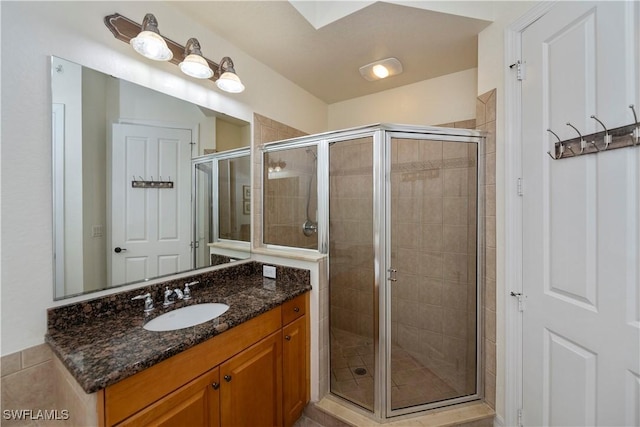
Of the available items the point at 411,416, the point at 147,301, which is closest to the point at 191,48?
the point at 147,301

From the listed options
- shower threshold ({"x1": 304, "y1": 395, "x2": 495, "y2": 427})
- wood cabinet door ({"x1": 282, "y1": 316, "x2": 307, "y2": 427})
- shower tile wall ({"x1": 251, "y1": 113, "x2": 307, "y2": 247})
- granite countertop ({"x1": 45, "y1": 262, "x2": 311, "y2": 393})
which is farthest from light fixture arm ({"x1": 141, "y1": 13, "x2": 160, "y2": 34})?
shower threshold ({"x1": 304, "y1": 395, "x2": 495, "y2": 427})

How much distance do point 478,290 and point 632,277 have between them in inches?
31.6

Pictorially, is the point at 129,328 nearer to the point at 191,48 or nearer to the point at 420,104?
the point at 191,48

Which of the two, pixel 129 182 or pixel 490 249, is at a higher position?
pixel 129 182

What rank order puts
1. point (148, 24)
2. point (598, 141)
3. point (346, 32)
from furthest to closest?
1. point (346, 32)
2. point (148, 24)
3. point (598, 141)

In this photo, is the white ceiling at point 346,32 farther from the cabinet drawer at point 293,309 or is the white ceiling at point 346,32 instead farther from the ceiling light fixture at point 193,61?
the cabinet drawer at point 293,309

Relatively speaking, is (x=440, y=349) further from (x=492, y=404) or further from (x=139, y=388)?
(x=139, y=388)

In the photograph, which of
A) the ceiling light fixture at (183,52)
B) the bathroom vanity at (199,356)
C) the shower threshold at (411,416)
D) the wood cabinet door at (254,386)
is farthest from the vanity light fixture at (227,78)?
the shower threshold at (411,416)

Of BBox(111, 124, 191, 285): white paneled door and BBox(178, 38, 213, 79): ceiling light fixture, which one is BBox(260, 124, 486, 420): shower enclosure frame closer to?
BBox(178, 38, 213, 79): ceiling light fixture

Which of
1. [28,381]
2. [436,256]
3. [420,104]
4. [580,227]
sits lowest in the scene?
[28,381]

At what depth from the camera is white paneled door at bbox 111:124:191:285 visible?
1262 millimetres

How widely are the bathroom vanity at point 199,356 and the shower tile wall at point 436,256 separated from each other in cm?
Result: 75

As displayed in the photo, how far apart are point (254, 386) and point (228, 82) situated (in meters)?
1.73

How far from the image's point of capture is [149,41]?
3.85 feet
